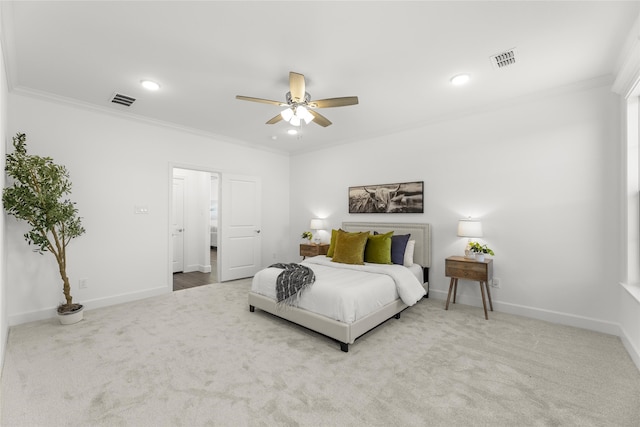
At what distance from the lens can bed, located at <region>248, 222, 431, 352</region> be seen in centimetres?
266

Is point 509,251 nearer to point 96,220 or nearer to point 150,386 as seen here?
point 150,386

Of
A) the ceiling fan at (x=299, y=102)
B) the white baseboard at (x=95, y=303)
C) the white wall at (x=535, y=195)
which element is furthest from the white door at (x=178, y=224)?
the white wall at (x=535, y=195)

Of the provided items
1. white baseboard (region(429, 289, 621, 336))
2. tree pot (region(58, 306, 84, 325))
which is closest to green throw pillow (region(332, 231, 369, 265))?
white baseboard (region(429, 289, 621, 336))

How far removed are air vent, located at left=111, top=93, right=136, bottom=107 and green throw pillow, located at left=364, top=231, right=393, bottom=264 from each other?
12.2 feet

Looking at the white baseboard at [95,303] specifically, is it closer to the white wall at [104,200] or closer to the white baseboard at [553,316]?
the white wall at [104,200]

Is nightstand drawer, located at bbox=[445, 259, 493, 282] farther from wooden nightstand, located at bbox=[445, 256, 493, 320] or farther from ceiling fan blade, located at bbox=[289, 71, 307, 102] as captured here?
ceiling fan blade, located at bbox=[289, 71, 307, 102]

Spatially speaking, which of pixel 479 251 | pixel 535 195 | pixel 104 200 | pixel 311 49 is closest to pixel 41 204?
pixel 104 200

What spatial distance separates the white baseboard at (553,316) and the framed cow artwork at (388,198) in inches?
59.2

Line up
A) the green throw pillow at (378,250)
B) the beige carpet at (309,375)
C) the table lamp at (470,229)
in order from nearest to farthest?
the beige carpet at (309,375) → the table lamp at (470,229) → the green throw pillow at (378,250)

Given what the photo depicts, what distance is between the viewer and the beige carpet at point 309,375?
1783 mm

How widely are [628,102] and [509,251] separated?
1878 mm

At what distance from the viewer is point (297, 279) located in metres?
→ 3.13

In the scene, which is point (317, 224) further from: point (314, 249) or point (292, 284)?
point (292, 284)

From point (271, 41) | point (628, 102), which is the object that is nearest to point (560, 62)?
point (628, 102)
